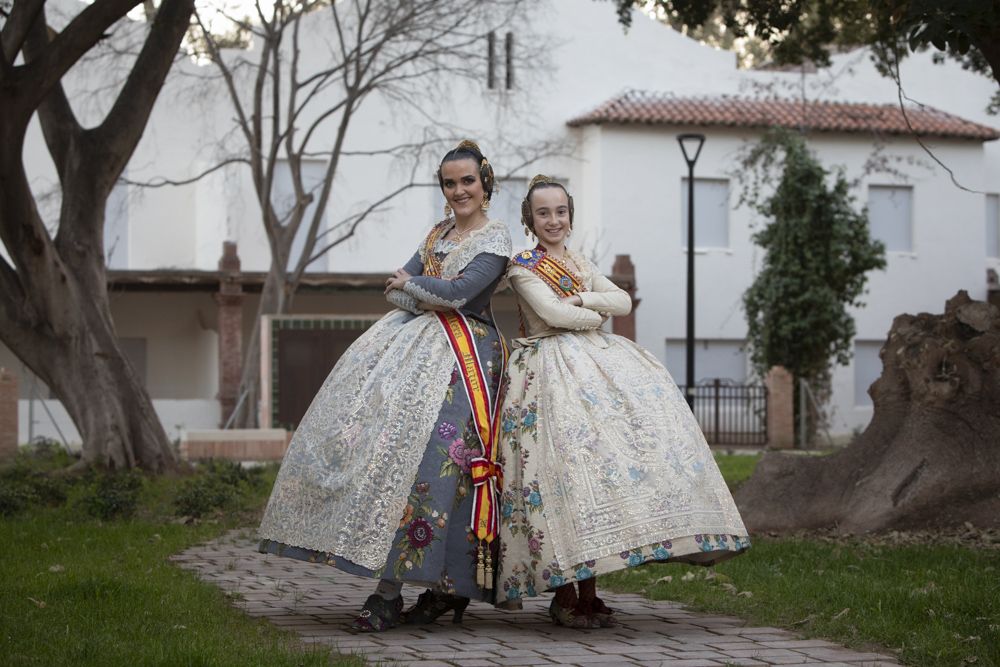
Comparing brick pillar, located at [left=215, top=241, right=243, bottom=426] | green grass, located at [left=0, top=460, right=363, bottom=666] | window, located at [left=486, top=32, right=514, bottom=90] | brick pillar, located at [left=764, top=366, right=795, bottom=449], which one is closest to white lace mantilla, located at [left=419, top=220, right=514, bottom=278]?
green grass, located at [left=0, top=460, right=363, bottom=666]

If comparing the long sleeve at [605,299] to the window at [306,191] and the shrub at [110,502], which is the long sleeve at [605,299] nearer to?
the shrub at [110,502]

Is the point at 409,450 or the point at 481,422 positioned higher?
the point at 481,422

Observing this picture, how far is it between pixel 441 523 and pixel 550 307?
106cm

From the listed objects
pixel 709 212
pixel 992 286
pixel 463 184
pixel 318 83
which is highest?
pixel 318 83

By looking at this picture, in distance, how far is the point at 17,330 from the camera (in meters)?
13.0

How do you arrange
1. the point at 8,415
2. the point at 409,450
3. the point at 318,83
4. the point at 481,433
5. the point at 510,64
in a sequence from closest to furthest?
the point at 409,450, the point at 481,433, the point at 8,415, the point at 318,83, the point at 510,64

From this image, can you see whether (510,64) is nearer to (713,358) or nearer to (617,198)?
(617,198)

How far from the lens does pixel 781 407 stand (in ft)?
89.7

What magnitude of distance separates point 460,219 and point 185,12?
23.0 feet

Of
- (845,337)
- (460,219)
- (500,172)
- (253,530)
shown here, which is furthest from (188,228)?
(460,219)

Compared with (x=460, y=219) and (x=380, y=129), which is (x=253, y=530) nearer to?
(x=460, y=219)

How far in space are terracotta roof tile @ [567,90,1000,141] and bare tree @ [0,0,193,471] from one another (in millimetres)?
17846

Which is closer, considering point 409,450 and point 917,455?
point 409,450

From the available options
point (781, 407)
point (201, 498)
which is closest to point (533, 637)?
point (201, 498)
